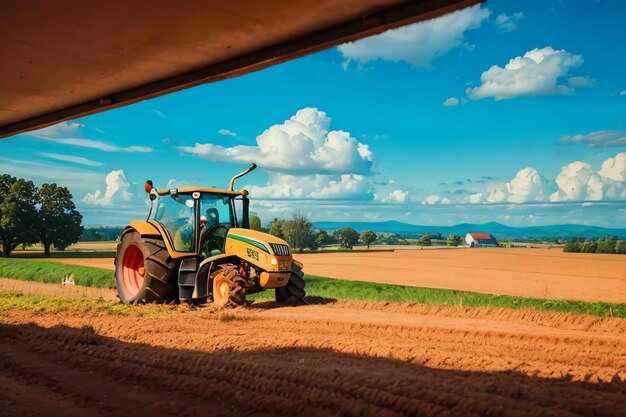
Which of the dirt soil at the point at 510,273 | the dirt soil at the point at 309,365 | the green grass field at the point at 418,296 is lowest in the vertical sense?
the dirt soil at the point at 510,273

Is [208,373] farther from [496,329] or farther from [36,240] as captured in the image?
[36,240]

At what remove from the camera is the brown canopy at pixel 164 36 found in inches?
155

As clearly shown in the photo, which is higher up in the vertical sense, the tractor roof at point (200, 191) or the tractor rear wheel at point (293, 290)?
the tractor roof at point (200, 191)

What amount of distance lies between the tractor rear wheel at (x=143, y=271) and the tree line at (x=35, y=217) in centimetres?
2141

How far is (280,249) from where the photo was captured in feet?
37.1

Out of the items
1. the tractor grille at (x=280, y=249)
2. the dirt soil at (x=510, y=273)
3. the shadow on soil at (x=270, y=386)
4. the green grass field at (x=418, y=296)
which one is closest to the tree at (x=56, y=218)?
the dirt soil at (x=510, y=273)

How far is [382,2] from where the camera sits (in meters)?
3.76

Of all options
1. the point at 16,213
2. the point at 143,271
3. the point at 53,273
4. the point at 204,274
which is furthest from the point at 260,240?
the point at 16,213

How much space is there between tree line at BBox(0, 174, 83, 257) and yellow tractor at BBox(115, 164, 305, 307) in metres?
21.8

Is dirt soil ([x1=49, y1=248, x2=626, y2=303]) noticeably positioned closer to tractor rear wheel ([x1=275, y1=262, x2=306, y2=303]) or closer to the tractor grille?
tractor rear wheel ([x1=275, y1=262, x2=306, y2=303])

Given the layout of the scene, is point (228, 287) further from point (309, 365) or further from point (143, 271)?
point (309, 365)

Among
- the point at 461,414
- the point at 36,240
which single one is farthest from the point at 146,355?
the point at 36,240

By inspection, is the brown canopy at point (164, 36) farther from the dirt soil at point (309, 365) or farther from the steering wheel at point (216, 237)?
the steering wheel at point (216, 237)

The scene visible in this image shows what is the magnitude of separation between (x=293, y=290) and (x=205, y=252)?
188 cm
